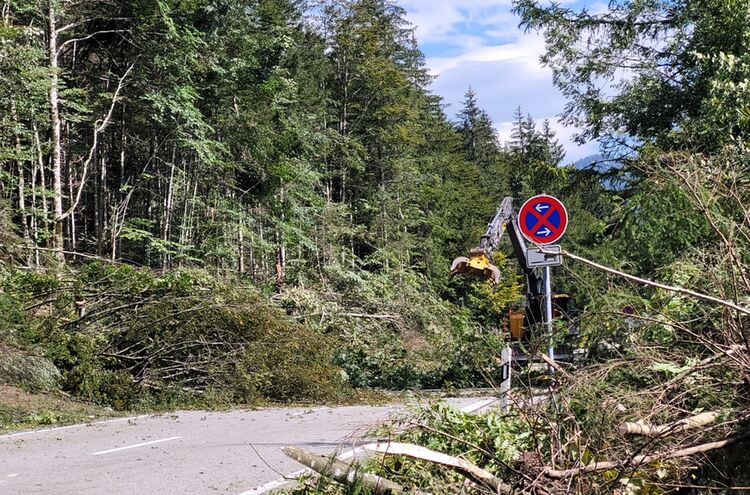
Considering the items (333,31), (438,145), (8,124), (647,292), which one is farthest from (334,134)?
(647,292)

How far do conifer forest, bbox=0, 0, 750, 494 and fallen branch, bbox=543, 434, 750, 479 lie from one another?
2 centimetres

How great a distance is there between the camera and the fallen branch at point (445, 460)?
4.21m

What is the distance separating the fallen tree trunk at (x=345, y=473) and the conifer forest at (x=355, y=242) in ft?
0.87

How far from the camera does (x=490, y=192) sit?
6022cm

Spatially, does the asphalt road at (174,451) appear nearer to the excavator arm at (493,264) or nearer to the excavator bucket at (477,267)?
the excavator arm at (493,264)

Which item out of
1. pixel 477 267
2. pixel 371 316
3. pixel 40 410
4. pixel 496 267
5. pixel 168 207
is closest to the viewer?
pixel 477 267

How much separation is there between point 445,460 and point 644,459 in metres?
1.19

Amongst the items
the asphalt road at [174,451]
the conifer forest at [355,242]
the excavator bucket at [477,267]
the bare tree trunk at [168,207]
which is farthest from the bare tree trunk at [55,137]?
the excavator bucket at [477,267]

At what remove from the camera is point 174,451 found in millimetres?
8562

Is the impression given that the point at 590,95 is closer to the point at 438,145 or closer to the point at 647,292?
the point at 647,292

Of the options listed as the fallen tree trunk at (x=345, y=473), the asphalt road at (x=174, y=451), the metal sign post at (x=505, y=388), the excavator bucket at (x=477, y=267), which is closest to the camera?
the fallen tree trunk at (x=345, y=473)

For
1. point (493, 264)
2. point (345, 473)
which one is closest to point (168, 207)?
point (493, 264)

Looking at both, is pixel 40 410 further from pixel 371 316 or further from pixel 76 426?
pixel 371 316

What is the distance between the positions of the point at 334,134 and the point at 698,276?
33145 mm
